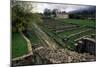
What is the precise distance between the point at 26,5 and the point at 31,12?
109mm

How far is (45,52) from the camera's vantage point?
2.37 metres

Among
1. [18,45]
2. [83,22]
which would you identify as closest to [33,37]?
[18,45]

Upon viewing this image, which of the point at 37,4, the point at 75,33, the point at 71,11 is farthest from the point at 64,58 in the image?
the point at 37,4

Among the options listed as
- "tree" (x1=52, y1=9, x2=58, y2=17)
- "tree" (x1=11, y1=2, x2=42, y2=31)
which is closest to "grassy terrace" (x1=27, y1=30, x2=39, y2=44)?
"tree" (x1=11, y1=2, x2=42, y2=31)

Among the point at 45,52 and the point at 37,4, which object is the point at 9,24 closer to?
the point at 37,4

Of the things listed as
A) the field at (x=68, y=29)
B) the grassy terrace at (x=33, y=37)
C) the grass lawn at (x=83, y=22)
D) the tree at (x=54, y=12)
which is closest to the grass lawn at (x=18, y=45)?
the grassy terrace at (x=33, y=37)

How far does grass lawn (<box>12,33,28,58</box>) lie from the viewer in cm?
223

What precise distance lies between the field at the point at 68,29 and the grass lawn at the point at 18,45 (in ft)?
1.08

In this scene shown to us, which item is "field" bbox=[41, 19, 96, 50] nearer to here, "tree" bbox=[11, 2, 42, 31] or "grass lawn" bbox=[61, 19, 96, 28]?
"grass lawn" bbox=[61, 19, 96, 28]

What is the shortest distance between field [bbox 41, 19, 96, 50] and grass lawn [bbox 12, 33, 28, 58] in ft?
1.08

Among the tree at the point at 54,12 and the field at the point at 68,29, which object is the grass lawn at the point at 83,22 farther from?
the tree at the point at 54,12

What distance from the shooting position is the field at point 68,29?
242 cm
